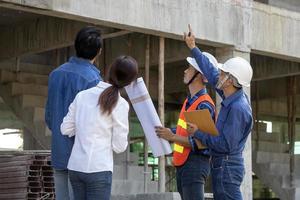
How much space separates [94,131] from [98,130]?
3 centimetres

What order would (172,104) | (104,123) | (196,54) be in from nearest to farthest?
1. (104,123)
2. (196,54)
3. (172,104)

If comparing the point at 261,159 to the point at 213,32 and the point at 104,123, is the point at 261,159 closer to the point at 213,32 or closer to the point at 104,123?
the point at 213,32

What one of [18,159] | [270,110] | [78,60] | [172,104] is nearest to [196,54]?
[78,60]

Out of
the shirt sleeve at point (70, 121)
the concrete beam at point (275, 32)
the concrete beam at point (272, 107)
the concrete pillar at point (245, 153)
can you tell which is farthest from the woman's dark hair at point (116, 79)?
the concrete beam at point (272, 107)

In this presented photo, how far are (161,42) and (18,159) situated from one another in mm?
4248

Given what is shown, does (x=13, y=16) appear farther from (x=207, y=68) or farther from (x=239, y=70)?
(x=239, y=70)

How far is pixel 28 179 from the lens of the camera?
8352mm

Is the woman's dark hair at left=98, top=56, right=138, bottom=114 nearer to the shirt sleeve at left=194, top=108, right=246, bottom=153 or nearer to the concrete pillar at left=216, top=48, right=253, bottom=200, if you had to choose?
the shirt sleeve at left=194, top=108, right=246, bottom=153

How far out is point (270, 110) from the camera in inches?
888

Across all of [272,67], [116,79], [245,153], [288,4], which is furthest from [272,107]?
[116,79]

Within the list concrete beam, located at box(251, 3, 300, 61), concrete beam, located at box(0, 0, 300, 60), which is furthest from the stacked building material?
concrete beam, located at box(251, 3, 300, 61)

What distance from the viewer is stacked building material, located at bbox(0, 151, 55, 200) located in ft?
27.3

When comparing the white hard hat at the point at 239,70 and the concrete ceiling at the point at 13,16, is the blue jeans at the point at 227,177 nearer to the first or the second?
the white hard hat at the point at 239,70

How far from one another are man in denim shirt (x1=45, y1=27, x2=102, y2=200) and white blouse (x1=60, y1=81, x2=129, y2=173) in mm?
238
